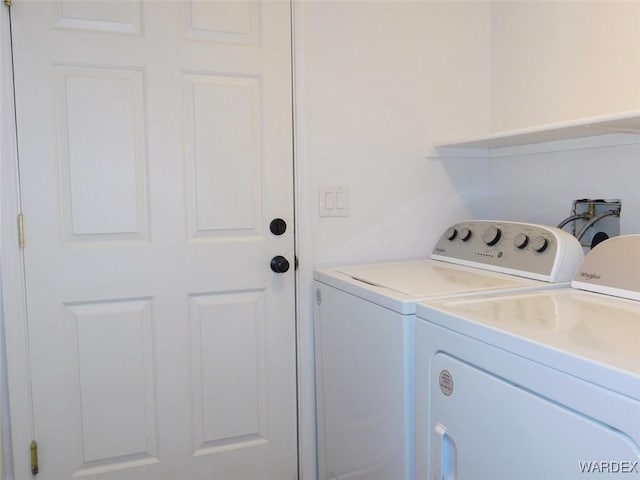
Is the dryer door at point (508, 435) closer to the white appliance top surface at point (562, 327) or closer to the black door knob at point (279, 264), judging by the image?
the white appliance top surface at point (562, 327)

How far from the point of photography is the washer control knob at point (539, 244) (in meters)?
1.46

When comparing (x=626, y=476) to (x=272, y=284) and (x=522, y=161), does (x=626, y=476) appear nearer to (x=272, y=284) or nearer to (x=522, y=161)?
(x=272, y=284)

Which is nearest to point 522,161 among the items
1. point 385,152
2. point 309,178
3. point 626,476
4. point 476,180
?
point 476,180

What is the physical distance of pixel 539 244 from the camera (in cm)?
148

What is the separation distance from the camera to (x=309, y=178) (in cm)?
179

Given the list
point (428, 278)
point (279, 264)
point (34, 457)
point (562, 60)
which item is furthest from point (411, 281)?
point (34, 457)

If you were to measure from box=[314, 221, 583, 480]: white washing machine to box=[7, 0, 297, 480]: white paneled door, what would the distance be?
7.9 inches

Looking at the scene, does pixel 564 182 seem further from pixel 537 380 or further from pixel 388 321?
pixel 537 380

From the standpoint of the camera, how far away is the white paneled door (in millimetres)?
1535

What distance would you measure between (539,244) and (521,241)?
71 mm

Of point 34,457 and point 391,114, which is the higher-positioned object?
point 391,114

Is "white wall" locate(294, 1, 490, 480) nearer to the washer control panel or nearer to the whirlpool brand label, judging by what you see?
the washer control panel

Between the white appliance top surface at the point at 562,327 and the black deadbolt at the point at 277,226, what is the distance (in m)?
0.71

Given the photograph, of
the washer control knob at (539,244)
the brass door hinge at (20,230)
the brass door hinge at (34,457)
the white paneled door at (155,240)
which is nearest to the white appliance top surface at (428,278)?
the washer control knob at (539,244)
